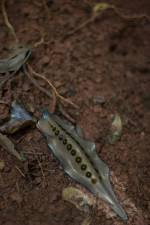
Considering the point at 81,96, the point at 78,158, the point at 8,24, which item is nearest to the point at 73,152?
the point at 78,158

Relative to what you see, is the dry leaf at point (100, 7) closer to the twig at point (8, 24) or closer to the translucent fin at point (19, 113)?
the twig at point (8, 24)

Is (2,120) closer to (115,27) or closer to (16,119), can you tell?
(16,119)

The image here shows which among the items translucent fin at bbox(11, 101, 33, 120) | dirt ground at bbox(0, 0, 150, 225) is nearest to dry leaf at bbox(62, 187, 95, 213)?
dirt ground at bbox(0, 0, 150, 225)

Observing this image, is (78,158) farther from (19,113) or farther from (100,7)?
(100,7)

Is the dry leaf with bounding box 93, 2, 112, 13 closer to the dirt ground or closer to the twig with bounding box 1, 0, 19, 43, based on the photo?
the dirt ground

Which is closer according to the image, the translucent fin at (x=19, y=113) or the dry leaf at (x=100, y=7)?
the translucent fin at (x=19, y=113)

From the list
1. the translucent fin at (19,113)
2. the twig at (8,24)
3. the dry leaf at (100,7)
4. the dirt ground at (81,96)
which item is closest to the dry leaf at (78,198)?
the dirt ground at (81,96)

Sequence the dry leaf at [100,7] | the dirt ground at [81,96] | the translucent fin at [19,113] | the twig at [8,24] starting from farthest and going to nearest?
the dry leaf at [100,7]
the twig at [8,24]
the translucent fin at [19,113]
the dirt ground at [81,96]
